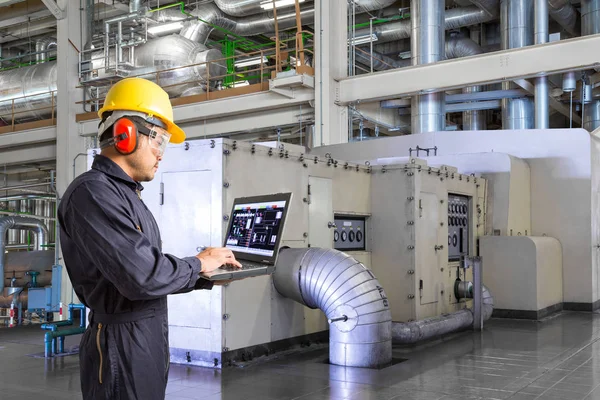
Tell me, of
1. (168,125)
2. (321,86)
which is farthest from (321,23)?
(168,125)

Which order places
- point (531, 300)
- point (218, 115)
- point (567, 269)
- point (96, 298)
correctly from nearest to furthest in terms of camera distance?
point (96, 298)
point (531, 300)
point (567, 269)
point (218, 115)

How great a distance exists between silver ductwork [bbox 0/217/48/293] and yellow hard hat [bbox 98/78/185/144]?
10875 mm

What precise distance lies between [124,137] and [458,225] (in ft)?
26.9

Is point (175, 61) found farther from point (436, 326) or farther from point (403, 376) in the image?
point (403, 376)

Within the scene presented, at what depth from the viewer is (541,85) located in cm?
1266

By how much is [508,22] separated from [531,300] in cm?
724

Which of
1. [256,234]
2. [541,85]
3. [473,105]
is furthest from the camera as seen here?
[473,105]

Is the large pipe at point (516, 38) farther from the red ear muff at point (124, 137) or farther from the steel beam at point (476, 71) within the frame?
the red ear muff at point (124, 137)

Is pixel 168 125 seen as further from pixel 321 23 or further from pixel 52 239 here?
pixel 52 239

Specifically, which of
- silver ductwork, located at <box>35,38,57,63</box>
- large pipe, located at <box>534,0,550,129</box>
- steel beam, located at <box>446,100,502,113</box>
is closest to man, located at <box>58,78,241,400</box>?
large pipe, located at <box>534,0,550,129</box>

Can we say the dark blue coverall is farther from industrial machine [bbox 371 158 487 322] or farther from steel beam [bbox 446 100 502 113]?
steel beam [bbox 446 100 502 113]

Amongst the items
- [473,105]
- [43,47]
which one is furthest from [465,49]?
[43,47]

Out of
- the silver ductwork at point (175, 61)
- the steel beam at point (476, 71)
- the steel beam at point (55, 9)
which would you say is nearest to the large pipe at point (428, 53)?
the steel beam at point (476, 71)

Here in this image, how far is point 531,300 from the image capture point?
966 centimetres
